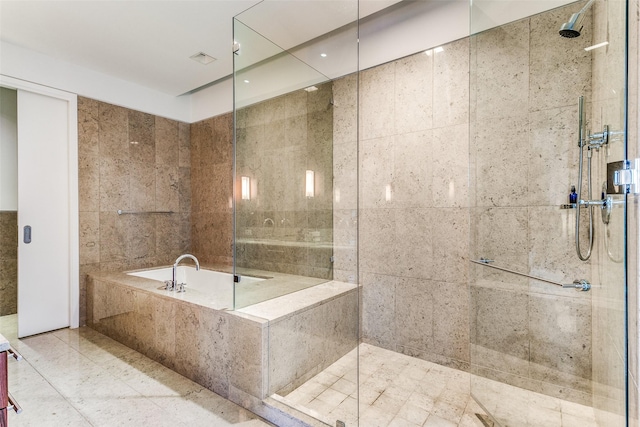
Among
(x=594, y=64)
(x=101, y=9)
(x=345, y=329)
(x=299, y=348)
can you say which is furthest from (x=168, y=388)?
(x=594, y=64)

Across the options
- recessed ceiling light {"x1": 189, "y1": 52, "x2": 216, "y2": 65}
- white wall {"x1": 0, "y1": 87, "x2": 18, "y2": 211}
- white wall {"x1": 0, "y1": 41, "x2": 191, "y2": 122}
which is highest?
recessed ceiling light {"x1": 189, "y1": 52, "x2": 216, "y2": 65}

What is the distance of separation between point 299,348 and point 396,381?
74 cm

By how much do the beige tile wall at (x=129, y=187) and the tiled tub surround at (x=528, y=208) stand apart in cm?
353

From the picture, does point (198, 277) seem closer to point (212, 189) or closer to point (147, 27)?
point (212, 189)

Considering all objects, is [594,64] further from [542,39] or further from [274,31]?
[274,31]

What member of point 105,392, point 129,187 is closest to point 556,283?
point 105,392

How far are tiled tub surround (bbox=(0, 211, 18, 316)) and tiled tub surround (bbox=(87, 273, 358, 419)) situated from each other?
1812 millimetres

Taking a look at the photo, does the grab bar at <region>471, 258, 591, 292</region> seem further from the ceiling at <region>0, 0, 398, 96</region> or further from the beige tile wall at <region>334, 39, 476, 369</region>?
the ceiling at <region>0, 0, 398, 96</region>

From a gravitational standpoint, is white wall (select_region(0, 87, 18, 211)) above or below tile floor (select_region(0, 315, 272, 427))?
above

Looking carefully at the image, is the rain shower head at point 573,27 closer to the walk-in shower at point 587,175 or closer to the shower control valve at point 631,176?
the walk-in shower at point 587,175

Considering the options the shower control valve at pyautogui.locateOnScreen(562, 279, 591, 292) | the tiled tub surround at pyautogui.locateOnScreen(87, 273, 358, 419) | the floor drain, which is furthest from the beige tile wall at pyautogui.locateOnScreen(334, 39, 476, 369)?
the shower control valve at pyautogui.locateOnScreen(562, 279, 591, 292)

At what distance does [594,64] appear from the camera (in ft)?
5.31

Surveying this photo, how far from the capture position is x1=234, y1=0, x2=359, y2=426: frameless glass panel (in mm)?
2197

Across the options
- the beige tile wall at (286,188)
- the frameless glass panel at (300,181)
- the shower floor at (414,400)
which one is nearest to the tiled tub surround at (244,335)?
the frameless glass panel at (300,181)
